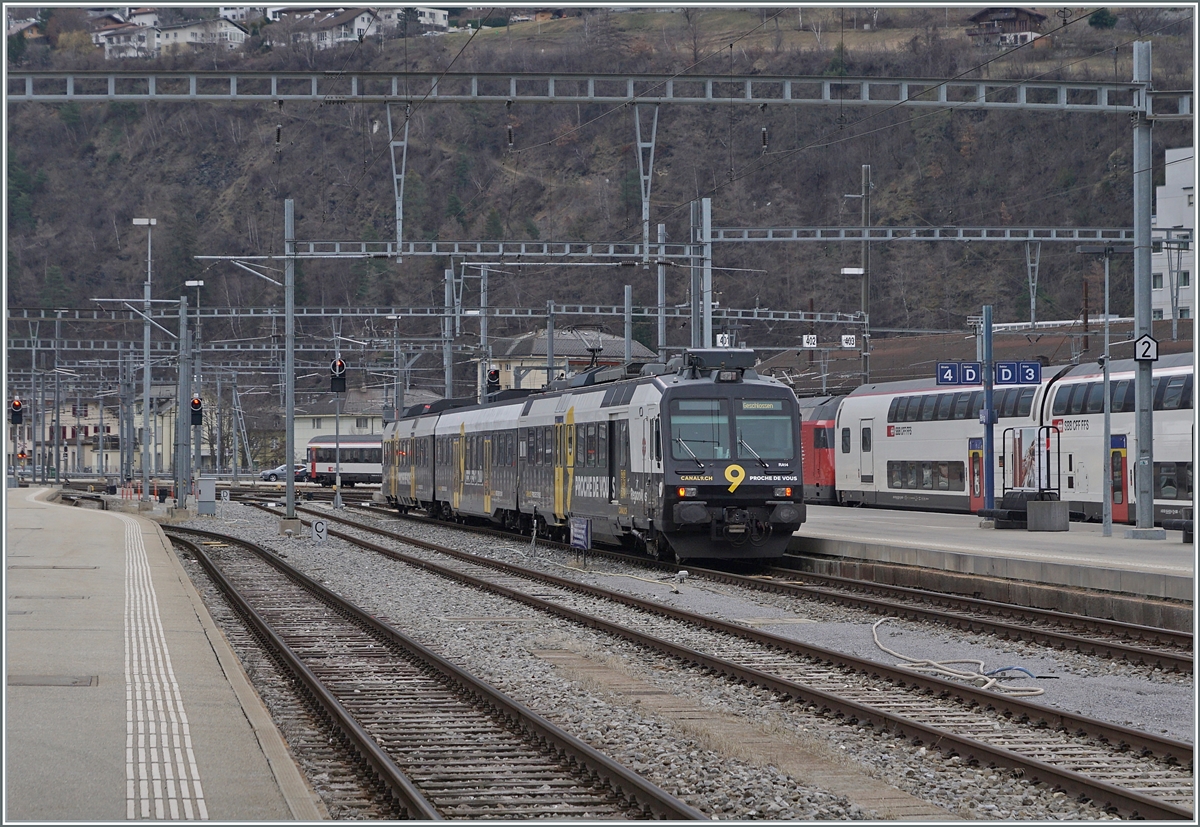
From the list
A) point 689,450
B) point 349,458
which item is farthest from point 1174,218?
point 689,450

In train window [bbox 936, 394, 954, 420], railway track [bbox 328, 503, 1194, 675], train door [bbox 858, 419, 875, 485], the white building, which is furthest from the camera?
the white building

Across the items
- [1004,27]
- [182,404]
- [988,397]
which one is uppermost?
[1004,27]

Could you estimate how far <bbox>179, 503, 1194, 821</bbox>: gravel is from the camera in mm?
8961

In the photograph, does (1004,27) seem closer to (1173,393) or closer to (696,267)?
(696,267)

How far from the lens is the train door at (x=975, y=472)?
39188 millimetres

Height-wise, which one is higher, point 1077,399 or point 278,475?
point 1077,399

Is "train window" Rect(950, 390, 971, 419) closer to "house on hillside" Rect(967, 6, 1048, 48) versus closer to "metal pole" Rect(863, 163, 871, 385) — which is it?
"metal pole" Rect(863, 163, 871, 385)

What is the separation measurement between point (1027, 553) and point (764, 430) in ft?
15.2

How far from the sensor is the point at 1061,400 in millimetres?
35031

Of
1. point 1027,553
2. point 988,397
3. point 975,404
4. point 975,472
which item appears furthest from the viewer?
point 975,472

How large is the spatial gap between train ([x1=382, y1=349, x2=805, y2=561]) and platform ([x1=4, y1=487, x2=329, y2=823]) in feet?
26.9

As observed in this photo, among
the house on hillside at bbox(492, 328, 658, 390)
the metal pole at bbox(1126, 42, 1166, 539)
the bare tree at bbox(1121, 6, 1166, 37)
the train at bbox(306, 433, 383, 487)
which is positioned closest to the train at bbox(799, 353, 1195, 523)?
the metal pole at bbox(1126, 42, 1166, 539)

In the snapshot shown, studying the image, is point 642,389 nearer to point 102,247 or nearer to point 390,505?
point 390,505

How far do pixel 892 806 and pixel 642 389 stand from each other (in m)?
17.2
